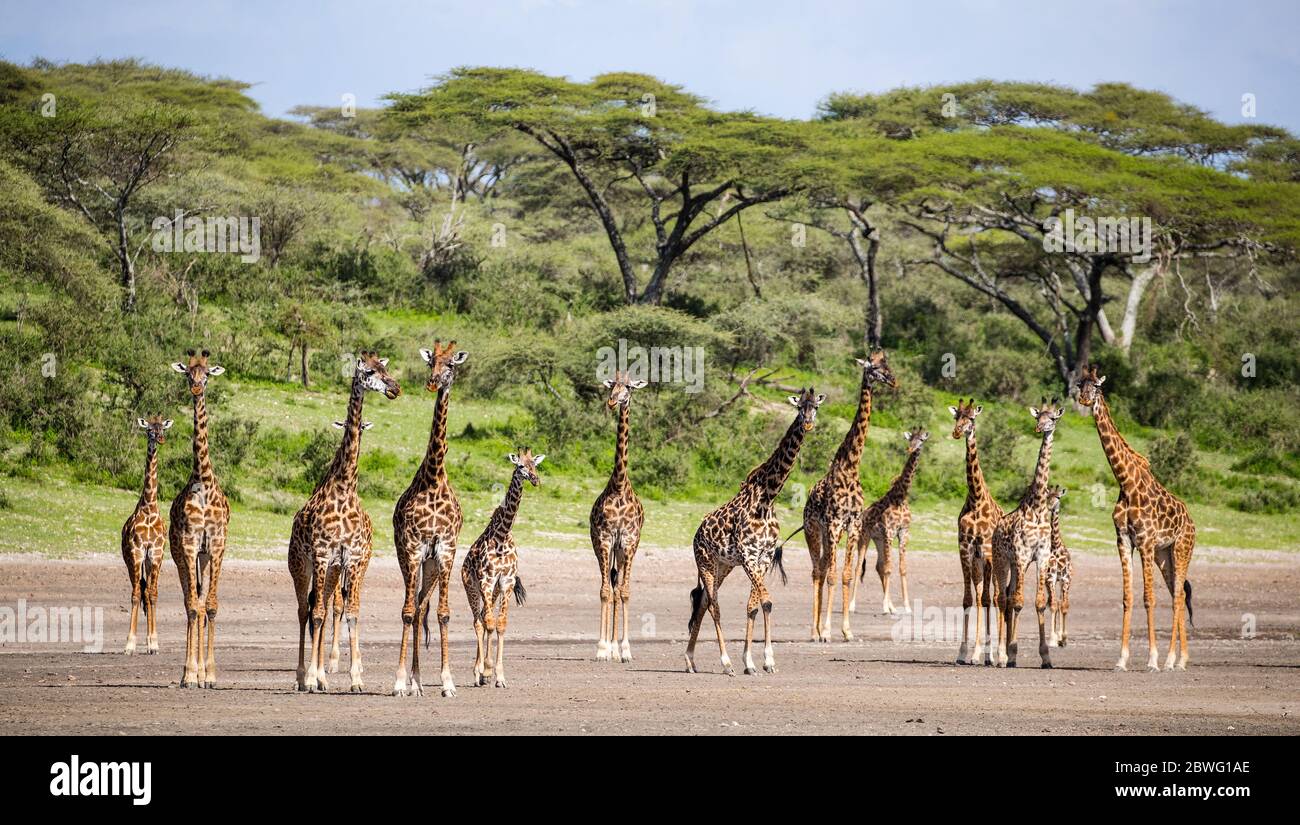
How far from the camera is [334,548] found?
1194cm

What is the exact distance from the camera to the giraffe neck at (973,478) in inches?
617

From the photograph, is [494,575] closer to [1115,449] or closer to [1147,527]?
[1147,527]

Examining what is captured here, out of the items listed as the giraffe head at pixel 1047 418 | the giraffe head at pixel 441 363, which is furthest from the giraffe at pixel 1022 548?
the giraffe head at pixel 441 363

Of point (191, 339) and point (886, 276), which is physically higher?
point (886, 276)

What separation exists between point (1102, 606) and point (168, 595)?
38.8ft

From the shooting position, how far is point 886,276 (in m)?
48.2

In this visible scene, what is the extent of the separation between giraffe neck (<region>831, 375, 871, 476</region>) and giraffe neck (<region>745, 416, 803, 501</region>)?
312 centimetres

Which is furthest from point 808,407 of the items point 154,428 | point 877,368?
point 154,428

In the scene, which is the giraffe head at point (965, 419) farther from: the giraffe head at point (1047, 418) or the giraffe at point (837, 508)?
the giraffe head at point (1047, 418)

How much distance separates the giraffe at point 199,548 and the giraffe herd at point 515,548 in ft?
0.05

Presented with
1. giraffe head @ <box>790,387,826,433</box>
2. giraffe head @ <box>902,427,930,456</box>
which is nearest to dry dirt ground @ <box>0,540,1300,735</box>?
giraffe head @ <box>902,427,930,456</box>
